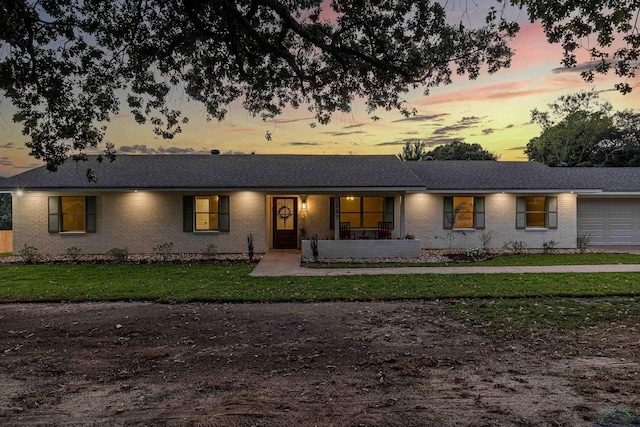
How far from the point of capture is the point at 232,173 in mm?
16578

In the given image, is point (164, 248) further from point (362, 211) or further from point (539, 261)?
point (539, 261)

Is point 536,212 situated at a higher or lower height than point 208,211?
lower

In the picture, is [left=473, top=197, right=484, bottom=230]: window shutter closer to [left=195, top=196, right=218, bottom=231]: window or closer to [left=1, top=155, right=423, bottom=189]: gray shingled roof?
[left=1, top=155, right=423, bottom=189]: gray shingled roof

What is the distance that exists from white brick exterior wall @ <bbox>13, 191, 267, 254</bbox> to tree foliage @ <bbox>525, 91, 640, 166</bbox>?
3164 cm

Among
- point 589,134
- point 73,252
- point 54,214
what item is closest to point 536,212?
point 73,252

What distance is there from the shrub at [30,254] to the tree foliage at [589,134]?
38.2 metres

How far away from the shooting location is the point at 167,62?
8703 mm

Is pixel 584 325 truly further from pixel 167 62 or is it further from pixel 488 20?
pixel 167 62

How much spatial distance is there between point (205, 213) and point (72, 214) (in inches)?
199

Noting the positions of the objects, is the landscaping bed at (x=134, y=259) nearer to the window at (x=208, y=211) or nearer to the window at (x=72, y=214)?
the window at (x=72, y=214)

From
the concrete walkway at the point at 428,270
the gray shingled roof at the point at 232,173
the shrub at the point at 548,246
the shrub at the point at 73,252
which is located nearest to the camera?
the concrete walkway at the point at 428,270

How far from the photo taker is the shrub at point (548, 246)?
640 inches

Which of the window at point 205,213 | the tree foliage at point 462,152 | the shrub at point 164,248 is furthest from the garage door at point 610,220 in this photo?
the tree foliage at point 462,152

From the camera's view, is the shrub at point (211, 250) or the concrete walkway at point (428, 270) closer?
the concrete walkway at point (428, 270)
